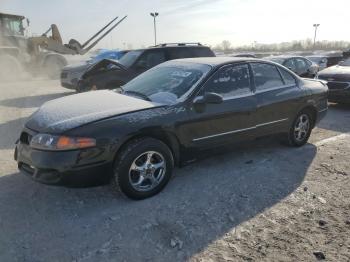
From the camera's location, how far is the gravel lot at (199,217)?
3160 millimetres

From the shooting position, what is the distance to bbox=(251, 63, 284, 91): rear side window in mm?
5230

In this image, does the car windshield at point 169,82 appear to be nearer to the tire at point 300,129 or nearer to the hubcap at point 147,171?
the hubcap at point 147,171

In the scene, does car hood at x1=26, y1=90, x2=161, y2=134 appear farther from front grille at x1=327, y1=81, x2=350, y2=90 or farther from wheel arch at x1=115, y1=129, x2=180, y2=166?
front grille at x1=327, y1=81, x2=350, y2=90

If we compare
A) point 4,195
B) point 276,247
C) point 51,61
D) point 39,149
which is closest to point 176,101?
point 39,149

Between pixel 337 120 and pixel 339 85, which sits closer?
pixel 337 120

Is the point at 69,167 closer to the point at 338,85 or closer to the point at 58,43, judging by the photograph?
the point at 338,85

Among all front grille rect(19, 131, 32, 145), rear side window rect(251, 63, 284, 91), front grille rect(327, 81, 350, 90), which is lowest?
front grille rect(327, 81, 350, 90)

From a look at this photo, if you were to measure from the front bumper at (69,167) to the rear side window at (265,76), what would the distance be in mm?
2663

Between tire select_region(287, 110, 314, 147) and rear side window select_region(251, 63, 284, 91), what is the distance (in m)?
0.73

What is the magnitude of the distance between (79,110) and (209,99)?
1552 millimetres

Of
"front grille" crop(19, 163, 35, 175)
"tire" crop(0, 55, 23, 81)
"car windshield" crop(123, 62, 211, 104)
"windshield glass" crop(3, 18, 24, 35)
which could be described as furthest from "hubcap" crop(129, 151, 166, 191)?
"windshield glass" crop(3, 18, 24, 35)

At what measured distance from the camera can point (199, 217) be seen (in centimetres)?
372

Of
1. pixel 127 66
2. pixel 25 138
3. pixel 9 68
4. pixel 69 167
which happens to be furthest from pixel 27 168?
pixel 9 68

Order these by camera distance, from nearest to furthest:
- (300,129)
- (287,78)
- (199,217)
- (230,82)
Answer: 1. (199,217)
2. (230,82)
3. (287,78)
4. (300,129)
